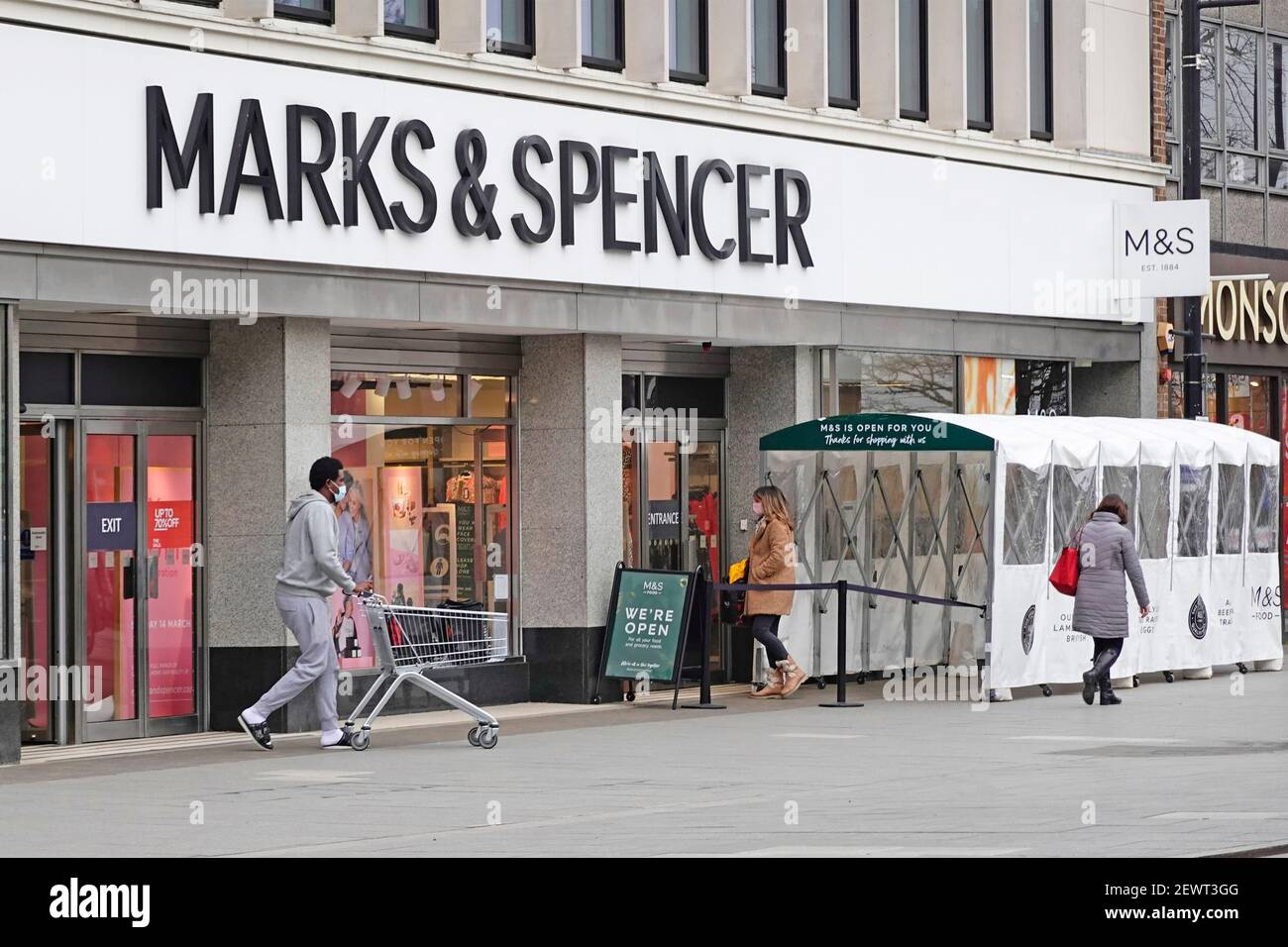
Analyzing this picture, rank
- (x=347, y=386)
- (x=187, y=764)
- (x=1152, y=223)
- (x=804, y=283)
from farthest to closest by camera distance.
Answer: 1. (x=1152, y=223)
2. (x=804, y=283)
3. (x=347, y=386)
4. (x=187, y=764)

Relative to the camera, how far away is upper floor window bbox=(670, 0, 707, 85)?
2127 centimetres

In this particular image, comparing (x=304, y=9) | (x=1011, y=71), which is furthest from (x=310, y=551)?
(x=1011, y=71)

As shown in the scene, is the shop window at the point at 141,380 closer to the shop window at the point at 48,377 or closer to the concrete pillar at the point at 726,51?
the shop window at the point at 48,377

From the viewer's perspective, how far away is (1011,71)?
25000mm

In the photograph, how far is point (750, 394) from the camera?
2267 centimetres

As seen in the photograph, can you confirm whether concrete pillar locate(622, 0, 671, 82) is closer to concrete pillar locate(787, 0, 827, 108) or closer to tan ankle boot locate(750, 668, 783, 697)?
concrete pillar locate(787, 0, 827, 108)

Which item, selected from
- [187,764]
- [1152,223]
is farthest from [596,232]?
[1152,223]

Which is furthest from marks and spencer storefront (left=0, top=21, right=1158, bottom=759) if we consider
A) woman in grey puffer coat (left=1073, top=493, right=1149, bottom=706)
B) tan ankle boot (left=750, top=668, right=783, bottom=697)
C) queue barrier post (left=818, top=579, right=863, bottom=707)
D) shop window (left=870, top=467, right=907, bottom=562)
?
woman in grey puffer coat (left=1073, top=493, right=1149, bottom=706)

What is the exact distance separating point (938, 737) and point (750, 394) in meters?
6.67

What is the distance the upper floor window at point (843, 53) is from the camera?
23.0 m

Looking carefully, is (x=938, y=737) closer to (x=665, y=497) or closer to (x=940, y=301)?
(x=665, y=497)

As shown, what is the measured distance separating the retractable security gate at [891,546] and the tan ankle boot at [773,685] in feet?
2.24

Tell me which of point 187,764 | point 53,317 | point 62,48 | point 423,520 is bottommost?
point 187,764

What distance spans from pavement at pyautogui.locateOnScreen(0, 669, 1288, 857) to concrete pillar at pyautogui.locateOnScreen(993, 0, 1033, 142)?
303 inches
